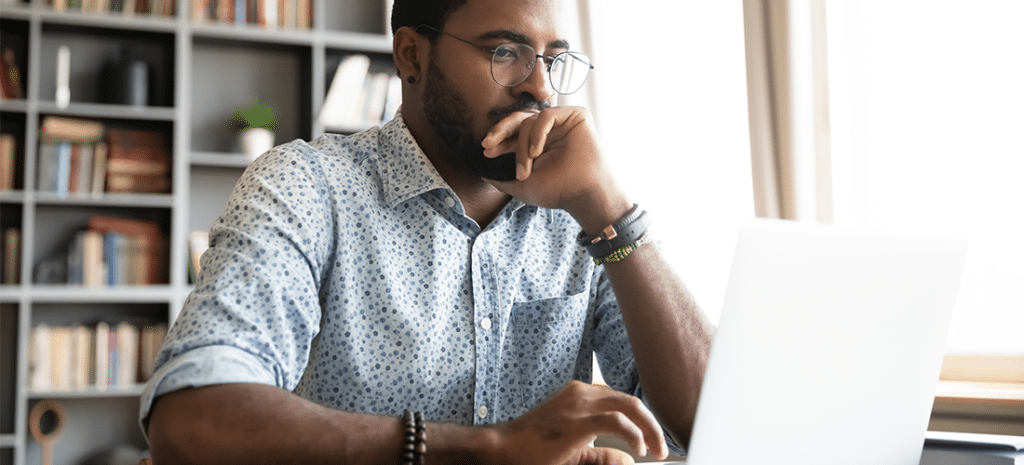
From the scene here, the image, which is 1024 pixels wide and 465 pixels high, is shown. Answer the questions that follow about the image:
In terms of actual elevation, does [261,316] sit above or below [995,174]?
below

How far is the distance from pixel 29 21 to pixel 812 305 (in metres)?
3.22

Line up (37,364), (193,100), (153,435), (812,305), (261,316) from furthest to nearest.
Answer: (193,100) → (37,364) → (261,316) → (153,435) → (812,305)

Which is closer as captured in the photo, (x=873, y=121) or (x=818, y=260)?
(x=818, y=260)

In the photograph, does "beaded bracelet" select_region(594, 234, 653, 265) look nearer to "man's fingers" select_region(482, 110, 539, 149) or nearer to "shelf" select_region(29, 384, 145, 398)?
"man's fingers" select_region(482, 110, 539, 149)

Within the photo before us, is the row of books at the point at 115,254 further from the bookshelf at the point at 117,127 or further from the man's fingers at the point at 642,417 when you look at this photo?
the man's fingers at the point at 642,417

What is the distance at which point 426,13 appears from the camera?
4.39 feet

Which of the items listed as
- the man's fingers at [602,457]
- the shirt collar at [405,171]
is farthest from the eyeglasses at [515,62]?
the man's fingers at [602,457]

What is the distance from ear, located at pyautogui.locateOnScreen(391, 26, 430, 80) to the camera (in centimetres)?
135

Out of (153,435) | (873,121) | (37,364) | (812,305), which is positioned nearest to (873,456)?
(812,305)

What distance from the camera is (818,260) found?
613 mm

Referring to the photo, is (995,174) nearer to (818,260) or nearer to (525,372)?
(525,372)

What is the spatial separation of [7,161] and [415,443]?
2.90 metres

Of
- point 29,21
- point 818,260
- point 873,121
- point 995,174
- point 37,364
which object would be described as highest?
point 29,21

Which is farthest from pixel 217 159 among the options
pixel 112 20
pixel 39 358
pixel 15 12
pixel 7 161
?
pixel 39 358
